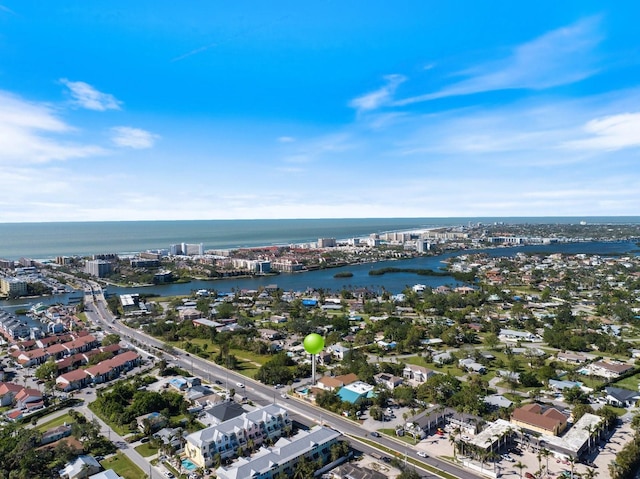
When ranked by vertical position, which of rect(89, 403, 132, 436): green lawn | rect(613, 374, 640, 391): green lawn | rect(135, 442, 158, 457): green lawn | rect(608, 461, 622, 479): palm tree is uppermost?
rect(608, 461, 622, 479): palm tree

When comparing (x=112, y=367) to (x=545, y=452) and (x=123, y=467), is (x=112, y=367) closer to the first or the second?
(x=123, y=467)

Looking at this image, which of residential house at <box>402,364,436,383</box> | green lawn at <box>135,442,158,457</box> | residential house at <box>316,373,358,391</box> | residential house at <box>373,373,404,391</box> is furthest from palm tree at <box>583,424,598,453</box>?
green lawn at <box>135,442,158,457</box>

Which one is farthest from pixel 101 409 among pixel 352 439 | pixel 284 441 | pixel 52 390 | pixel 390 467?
pixel 390 467

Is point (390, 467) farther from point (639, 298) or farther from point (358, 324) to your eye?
point (639, 298)

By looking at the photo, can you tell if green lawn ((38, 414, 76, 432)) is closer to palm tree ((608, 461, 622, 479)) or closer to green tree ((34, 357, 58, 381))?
green tree ((34, 357, 58, 381))

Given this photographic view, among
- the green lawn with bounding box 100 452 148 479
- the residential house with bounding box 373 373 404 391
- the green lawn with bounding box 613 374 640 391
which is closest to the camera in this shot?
the green lawn with bounding box 100 452 148 479

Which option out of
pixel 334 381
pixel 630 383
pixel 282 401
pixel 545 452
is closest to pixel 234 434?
pixel 282 401

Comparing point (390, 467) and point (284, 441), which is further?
point (284, 441)
